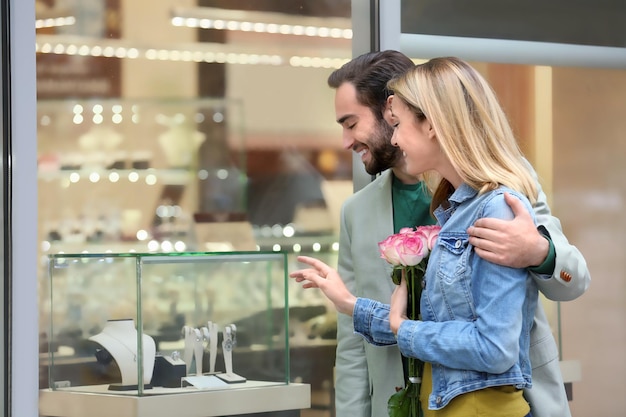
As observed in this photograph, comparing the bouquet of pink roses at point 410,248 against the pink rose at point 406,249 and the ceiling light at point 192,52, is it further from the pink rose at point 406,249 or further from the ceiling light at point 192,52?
the ceiling light at point 192,52

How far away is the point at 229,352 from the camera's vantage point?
3088mm

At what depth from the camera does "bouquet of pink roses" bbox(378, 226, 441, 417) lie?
2.05 m

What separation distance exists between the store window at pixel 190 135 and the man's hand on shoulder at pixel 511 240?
55.8 inches

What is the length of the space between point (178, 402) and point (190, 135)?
95 cm

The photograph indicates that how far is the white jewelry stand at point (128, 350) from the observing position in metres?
2.93

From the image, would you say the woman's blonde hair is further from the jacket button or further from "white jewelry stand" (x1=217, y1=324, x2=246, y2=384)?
"white jewelry stand" (x1=217, y1=324, x2=246, y2=384)

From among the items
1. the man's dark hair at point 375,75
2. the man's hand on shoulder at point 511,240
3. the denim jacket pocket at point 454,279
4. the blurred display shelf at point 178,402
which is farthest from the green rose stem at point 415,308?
the blurred display shelf at point 178,402

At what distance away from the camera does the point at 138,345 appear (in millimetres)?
2930

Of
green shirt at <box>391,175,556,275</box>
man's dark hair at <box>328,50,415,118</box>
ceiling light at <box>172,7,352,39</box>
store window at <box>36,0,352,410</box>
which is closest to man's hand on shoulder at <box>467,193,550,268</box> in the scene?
green shirt at <box>391,175,556,275</box>

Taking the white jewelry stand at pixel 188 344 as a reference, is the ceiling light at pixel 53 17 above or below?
above

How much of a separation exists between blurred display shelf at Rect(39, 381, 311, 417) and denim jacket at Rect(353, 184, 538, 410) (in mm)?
1206

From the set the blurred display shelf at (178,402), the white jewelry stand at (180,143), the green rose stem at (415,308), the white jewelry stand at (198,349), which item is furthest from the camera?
the white jewelry stand at (180,143)

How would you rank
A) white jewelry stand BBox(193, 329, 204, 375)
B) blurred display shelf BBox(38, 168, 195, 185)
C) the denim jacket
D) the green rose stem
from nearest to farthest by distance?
the denim jacket, the green rose stem, white jewelry stand BBox(193, 329, 204, 375), blurred display shelf BBox(38, 168, 195, 185)

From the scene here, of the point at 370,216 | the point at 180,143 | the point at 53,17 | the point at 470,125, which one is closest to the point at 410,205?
the point at 370,216
